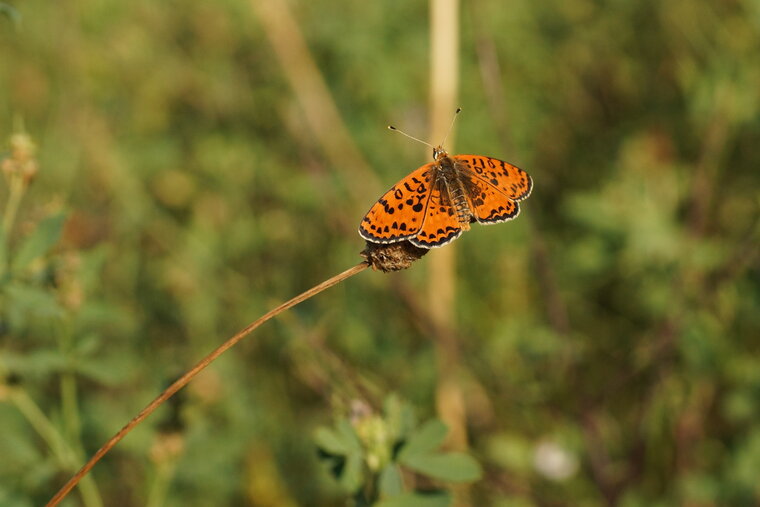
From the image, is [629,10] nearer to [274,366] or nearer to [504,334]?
[504,334]

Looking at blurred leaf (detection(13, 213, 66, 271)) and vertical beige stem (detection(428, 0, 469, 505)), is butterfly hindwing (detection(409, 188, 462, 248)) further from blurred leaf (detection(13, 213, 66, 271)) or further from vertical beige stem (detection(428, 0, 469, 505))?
vertical beige stem (detection(428, 0, 469, 505))

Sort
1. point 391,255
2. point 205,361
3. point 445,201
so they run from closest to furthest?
1. point 205,361
2. point 391,255
3. point 445,201

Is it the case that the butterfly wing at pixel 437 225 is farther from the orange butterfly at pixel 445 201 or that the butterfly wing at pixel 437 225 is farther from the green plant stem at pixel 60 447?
the green plant stem at pixel 60 447

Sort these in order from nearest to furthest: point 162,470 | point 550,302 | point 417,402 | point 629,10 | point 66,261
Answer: point 66,261
point 162,470
point 550,302
point 417,402
point 629,10

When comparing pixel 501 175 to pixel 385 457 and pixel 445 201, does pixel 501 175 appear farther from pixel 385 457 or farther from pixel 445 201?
Answer: pixel 385 457

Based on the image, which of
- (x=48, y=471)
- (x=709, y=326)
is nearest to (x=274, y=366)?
(x=48, y=471)

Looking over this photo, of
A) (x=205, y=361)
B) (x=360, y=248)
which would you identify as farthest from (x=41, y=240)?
(x=360, y=248)
